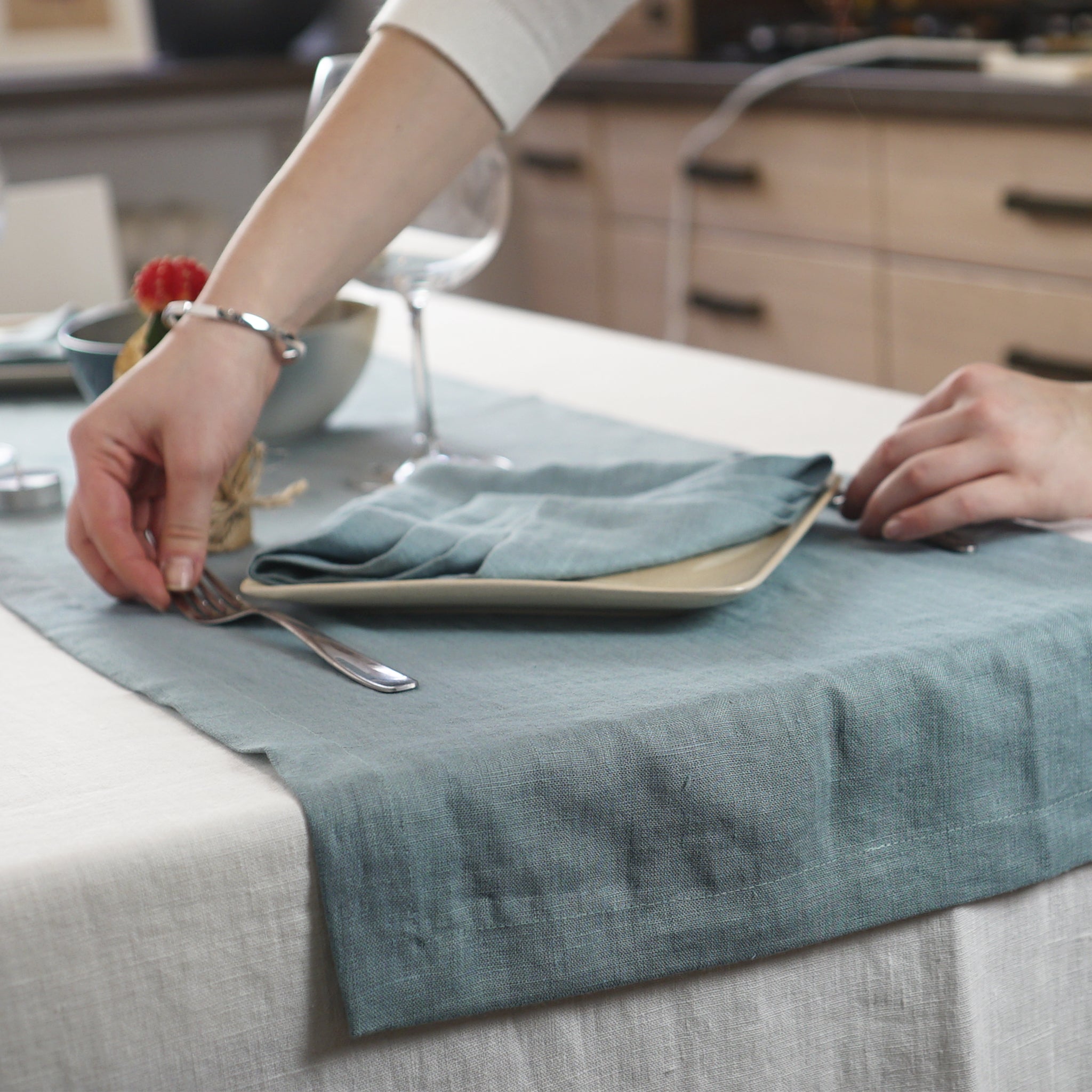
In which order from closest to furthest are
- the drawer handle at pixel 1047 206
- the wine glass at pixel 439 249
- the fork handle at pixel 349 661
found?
the fork handle at pixel 349 661 < the wine glass at pixel 439 249 < the drawer handle at pixel 1047 206

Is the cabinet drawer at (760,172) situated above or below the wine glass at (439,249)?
below

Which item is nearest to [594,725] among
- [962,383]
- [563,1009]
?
[563,1009]

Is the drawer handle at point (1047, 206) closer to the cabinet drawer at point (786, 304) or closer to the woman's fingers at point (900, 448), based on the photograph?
the cabinet drawer at point (786, 304)

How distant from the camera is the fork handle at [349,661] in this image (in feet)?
1.77

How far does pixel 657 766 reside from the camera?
486mm

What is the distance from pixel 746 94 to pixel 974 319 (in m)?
0.59

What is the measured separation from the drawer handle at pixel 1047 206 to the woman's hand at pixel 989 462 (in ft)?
4.58

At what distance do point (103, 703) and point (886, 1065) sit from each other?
0.33 meters

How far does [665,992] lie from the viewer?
50 centimetres

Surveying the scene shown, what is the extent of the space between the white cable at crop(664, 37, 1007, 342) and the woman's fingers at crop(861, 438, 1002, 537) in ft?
6.20

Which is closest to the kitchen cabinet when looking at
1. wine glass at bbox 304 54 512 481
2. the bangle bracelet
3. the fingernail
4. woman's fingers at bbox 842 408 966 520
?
wine glass at bbox 304 54 512 481

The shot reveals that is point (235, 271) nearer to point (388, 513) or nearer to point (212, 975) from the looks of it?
point (388, 513)

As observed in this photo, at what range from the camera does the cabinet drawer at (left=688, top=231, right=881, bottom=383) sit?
95.8 inches

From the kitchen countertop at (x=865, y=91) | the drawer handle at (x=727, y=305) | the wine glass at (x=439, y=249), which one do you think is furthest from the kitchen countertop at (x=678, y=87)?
the wine glass at (x=439, y=249)
